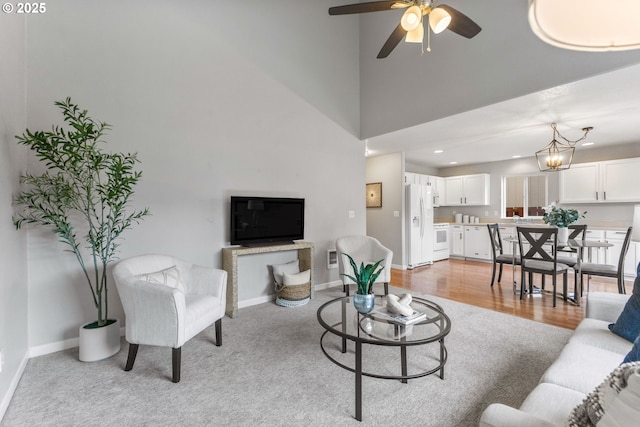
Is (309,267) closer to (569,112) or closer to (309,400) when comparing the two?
(309,400)

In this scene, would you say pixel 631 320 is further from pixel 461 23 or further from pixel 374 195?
pixel 374 195

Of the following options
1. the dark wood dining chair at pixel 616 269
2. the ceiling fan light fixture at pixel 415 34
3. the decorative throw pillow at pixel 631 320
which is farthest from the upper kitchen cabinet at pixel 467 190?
the decorative throw pillow at pixel 631 320

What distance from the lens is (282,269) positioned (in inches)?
150

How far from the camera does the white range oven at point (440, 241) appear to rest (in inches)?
267

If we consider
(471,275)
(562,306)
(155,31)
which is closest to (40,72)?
(155,31)

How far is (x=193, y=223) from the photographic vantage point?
331 centimetres

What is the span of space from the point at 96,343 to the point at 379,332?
222cm

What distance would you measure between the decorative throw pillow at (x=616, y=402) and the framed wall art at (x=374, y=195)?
5.44 m

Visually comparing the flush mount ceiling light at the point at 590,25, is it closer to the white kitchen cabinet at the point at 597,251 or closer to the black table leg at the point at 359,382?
the black table leg at the point at 359,382

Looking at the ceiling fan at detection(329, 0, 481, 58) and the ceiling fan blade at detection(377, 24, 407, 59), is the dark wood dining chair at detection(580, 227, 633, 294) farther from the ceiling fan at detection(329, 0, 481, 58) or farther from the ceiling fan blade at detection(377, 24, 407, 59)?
the ceiling fan blade at detection(377, 24, 407, 59)

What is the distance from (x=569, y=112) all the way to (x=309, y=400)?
4344 mm

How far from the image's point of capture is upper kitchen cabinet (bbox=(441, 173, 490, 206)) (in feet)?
23.4

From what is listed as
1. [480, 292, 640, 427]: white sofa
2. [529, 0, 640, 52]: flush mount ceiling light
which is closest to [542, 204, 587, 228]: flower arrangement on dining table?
[480, 292, 640, 427]: white sofa

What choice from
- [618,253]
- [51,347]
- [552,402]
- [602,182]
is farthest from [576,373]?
[602,182]
